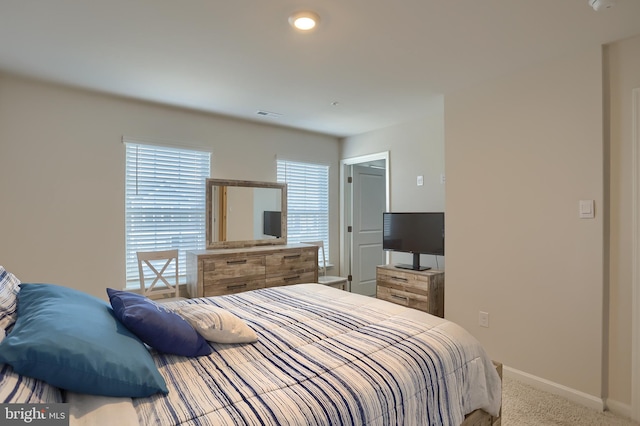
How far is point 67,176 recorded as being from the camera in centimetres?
315

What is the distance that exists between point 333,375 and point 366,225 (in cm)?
423

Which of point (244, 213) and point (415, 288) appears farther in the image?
point (244, 213)

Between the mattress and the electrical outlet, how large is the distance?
132cm

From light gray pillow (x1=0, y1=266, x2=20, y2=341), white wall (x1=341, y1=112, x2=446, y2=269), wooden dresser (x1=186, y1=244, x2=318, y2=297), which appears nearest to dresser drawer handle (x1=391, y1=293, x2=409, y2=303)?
white wall (x1=341, y1=112, x2=446, y2=269)

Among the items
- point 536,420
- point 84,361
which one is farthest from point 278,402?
point 536,420

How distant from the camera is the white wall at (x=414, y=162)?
154 inches

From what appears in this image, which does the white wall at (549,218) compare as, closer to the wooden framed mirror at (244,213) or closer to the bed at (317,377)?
the bed at (317,377)

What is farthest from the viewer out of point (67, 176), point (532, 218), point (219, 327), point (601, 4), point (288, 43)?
point (67, 176)

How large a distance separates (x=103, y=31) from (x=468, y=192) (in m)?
3.14

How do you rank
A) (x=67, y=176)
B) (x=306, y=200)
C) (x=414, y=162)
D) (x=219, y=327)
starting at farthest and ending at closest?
1. (x=306, y=200)
2. (x=414, y=162)
3. (x=67, y=176)
4. (x=219, y=327)

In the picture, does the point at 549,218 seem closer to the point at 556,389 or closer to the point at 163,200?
the point at 556,389

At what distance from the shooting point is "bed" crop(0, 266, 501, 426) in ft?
3.32

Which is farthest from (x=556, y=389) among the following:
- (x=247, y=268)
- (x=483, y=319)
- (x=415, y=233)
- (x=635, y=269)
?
(x=247, y=268)

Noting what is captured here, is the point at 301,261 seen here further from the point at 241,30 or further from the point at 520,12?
the point at 520,12
